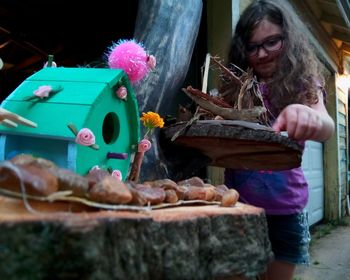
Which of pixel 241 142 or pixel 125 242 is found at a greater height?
pixel 241 142

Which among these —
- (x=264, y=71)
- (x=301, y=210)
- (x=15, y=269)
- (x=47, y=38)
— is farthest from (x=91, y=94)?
(x=47, y=38)

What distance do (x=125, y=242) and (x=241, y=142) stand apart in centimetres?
67

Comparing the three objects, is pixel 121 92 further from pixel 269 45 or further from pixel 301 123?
pixel 269 45

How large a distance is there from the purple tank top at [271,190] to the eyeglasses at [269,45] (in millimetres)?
164

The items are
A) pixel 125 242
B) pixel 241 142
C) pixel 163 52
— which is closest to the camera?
pixel 125 242

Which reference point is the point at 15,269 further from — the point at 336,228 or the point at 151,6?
the point at 336,228

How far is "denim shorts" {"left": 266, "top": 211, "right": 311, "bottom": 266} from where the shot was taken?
161cm

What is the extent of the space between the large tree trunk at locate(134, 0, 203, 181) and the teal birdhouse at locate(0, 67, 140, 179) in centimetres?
26

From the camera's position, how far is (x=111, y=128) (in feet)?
3.83

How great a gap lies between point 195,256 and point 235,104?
835 mm

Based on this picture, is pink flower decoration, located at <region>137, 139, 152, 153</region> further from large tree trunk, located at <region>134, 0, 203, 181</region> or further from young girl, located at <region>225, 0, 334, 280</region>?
young girl, located at <region>225, 0, 334, 280</region>

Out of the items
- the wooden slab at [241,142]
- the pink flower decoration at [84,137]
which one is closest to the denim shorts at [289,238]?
the wooden slab at [241,142]

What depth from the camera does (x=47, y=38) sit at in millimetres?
3451

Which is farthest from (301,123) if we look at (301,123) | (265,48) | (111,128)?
(265,48)
